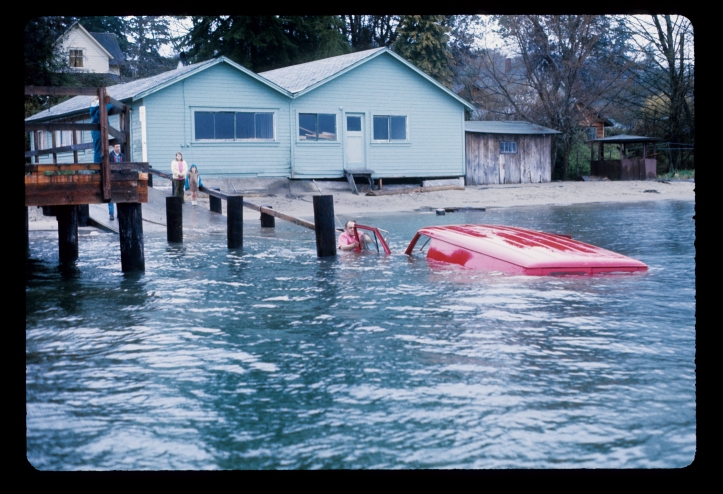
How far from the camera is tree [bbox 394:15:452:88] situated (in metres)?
49.4

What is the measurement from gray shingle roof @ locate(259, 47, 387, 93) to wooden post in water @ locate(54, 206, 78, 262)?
1711 cm

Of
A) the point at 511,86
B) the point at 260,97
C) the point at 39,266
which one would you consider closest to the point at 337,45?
Answer: the point at 511,86

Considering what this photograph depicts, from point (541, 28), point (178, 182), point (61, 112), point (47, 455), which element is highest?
point (541, 28)

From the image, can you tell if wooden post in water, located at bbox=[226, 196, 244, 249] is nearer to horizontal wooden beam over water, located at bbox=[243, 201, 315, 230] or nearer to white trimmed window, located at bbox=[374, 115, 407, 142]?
horizontal wooden beam over water, located at bbox=[243, 201, 315, 230]

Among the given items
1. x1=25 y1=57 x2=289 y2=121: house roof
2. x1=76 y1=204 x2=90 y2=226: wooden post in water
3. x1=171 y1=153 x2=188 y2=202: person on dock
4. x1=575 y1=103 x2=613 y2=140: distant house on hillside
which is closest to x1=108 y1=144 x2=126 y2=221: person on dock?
x1=76 y1=204 x2=90 y2=226: wooden post in water

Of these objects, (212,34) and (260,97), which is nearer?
(260,97)

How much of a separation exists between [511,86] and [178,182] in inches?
1195

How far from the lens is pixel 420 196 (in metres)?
32.2

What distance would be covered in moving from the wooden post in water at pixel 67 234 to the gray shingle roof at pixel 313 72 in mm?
17114

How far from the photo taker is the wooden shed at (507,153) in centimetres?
3719

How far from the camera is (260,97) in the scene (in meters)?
30.9

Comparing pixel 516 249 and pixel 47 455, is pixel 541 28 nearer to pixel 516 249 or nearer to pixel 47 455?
pixel 516 249

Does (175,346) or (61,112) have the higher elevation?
(61,112)

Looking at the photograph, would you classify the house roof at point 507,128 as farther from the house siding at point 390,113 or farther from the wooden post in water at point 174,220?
the wooden post in water at point 174,220
